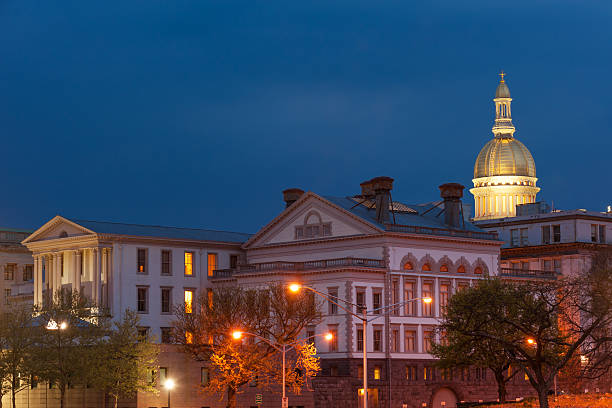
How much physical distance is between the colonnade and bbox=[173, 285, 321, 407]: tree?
50.9 feet

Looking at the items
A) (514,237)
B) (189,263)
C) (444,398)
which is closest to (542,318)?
(444,398)

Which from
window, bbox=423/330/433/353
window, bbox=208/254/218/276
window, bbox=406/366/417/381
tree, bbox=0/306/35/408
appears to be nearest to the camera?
tree, bbox=0/306/35/408

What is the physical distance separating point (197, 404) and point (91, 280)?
2077 centimetres

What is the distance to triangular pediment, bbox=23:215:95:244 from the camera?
14450cm

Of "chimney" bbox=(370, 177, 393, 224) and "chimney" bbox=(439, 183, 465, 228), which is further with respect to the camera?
"chimney" bbox=(439, 183, 465, 228)

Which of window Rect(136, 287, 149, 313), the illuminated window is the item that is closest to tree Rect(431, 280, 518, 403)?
the illuminated window

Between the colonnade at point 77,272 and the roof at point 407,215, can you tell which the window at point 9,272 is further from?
the roof at point 407,215

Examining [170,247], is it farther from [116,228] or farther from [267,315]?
[267,315]

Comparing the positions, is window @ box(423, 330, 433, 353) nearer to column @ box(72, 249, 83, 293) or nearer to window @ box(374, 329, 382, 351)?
window @ box(374, 329, 382, 351)

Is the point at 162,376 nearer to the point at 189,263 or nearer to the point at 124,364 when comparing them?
the point at 124,364

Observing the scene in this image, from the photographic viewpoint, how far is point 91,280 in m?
142

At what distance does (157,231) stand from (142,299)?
929 centimetres

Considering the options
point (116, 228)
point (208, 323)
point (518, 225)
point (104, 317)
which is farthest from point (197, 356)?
point (518, 225)

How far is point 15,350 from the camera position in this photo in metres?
122
